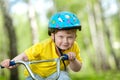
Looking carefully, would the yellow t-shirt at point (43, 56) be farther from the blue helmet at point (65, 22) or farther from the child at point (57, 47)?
the blue helmet at point (65, 22)

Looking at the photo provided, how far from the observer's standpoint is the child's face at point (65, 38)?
17.0 feet

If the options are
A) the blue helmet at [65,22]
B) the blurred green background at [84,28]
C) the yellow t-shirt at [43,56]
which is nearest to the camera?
the blue helmet at [65,22]

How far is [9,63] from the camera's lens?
4.81m

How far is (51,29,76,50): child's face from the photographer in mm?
5184

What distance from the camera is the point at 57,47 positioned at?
17.7 feet

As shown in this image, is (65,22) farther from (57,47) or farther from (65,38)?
(57,47)

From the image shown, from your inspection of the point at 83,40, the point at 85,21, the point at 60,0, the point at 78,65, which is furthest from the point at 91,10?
the point at 78,65

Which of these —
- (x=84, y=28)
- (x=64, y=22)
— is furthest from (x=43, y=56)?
(x=84, y=28)

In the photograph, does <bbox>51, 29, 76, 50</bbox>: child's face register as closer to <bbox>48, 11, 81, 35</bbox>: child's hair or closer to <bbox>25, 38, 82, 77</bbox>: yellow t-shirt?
<bbox>48, 11, 81, 35</bbox>: child's hair

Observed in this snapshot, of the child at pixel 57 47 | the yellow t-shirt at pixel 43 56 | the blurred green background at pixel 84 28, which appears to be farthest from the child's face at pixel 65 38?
the blurred green background at pixel 84 28

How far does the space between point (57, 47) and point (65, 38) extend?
0.27 metres

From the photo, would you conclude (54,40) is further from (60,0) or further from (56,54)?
(60,0)

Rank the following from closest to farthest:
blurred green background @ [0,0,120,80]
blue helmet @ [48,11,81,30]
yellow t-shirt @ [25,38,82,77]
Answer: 1. blue helmet @ [48,11,81,30]
2. yellow t-shirt @ [25,38,82,77]
3. blurred green background @ [0,0,120,80]

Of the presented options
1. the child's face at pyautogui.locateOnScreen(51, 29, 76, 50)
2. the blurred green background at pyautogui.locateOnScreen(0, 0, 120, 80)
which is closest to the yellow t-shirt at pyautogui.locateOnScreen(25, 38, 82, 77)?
the child's face at pyautogui.locateOnScreen(51, 29, 76, 50)
